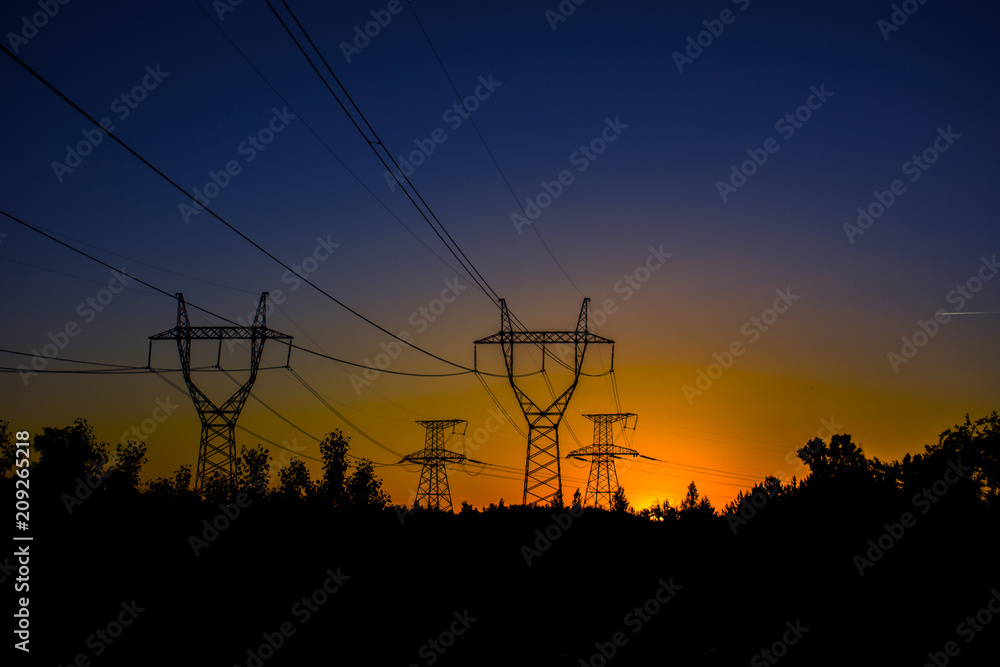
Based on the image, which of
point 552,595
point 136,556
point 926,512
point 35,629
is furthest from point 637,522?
point 35,629

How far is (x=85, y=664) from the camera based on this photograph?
614 inches

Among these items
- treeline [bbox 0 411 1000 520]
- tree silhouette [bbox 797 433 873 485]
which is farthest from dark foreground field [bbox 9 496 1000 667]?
tree silhouette [bbox 797 433 873 485]

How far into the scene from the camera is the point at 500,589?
22.4 metres

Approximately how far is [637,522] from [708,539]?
107 inches

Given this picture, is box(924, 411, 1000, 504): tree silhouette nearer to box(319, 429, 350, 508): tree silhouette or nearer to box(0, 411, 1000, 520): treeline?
box(0, 411, 1000, 520): treeline

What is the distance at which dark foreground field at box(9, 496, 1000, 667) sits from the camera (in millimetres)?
17656

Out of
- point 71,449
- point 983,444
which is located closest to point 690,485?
point 983,444

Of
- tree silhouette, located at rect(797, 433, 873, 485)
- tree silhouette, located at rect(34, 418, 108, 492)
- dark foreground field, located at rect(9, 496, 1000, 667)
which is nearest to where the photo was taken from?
dark foreground field, located at rect(9, 496, 1000, 667)

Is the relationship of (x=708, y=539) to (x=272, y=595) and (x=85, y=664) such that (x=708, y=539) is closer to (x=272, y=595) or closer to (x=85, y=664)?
(x=272, y=595)

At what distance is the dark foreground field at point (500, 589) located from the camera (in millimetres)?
17656

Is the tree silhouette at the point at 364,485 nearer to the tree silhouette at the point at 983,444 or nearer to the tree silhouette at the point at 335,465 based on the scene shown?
the tree silhouette at the point at 335,465

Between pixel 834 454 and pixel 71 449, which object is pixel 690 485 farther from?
pixel 71 449

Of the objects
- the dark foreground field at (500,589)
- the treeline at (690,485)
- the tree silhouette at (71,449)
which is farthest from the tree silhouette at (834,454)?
the tree silhouette at (71,449)

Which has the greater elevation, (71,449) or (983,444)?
(983,444)
